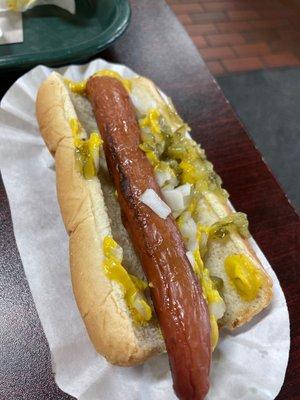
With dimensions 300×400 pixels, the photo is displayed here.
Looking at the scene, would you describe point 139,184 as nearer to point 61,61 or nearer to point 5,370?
point 5,370

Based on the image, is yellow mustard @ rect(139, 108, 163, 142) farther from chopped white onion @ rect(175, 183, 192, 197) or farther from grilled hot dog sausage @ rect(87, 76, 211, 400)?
chopped white onion @ rect(175, 183, 192, 197)

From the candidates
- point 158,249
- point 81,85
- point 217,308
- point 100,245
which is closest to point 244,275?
point 217,308

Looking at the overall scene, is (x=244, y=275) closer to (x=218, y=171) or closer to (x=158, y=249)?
(x=158, y=249)

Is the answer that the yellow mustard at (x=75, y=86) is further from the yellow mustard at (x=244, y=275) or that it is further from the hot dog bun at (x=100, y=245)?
the yellow mustard at (x=244, y=275)

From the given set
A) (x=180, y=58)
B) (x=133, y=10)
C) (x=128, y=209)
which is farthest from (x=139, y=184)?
(x=133, y=10)

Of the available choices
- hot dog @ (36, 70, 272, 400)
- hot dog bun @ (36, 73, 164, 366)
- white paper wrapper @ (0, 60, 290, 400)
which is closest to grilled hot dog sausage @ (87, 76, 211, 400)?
hot dog @ (36, 70, 272, 400)

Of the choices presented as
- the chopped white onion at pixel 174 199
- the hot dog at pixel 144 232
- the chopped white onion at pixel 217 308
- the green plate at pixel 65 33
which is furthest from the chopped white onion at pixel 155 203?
the green plate at pixel 65 33
